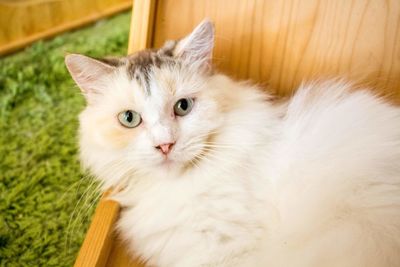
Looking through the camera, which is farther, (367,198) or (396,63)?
(396,63)

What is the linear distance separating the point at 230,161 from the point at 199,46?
33 centimetres

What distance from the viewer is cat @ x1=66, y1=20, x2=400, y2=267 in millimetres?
870

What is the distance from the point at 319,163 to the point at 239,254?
0.99ft

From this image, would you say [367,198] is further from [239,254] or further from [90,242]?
[90,242]

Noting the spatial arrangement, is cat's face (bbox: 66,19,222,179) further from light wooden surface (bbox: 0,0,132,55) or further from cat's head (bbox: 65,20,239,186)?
light wooden surface (bbox: 0,0,132,55)

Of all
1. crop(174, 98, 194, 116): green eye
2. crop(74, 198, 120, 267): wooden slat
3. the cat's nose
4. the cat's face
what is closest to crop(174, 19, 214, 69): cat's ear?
the cat's face

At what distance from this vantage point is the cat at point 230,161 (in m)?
0.87

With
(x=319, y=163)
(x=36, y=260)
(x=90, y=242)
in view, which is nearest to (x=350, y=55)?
(x=319, y=163)

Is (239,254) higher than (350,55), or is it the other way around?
(350,55)

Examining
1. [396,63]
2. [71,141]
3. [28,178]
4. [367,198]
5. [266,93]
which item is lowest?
[28,178]

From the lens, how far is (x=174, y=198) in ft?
3.21

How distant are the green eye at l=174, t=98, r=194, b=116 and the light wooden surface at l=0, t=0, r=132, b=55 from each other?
70.0 inches

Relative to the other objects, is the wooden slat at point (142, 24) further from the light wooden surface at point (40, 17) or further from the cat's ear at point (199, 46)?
the light wooden surface at point (40, 17)

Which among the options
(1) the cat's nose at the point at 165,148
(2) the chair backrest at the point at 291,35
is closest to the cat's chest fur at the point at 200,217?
(1) the cat's nose at the point at 165,148
